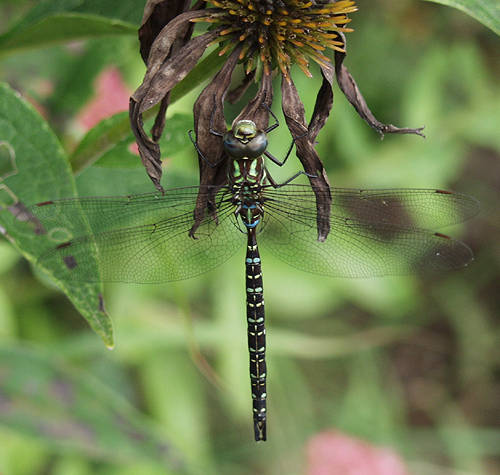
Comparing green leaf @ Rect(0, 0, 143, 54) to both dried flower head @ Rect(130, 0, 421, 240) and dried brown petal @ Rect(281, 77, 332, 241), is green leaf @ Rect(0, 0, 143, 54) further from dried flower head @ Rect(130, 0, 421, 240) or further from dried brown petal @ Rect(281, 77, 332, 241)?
dried brown petal @ Rect(281, 77, 332, 241)

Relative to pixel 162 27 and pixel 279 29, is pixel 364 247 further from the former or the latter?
pixel 162 27

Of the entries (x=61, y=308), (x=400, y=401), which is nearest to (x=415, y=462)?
(x=400, y=401)

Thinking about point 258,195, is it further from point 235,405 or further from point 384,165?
point 384,165

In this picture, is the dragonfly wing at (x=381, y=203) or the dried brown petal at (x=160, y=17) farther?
the dragonfly wing at (x=381, y=203)

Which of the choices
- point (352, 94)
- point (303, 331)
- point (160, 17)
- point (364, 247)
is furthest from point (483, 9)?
point (303, 331)

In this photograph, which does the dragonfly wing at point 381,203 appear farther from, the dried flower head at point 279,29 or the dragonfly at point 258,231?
the dried flower head at point 279,29

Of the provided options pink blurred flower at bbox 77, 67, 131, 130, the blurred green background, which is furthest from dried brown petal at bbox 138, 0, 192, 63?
pink blurred flower at bbox 77, 67, 131, 130

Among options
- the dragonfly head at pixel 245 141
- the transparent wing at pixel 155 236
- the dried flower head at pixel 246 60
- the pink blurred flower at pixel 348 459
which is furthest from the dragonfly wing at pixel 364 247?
the pink blurred flower at pixel 348 459
